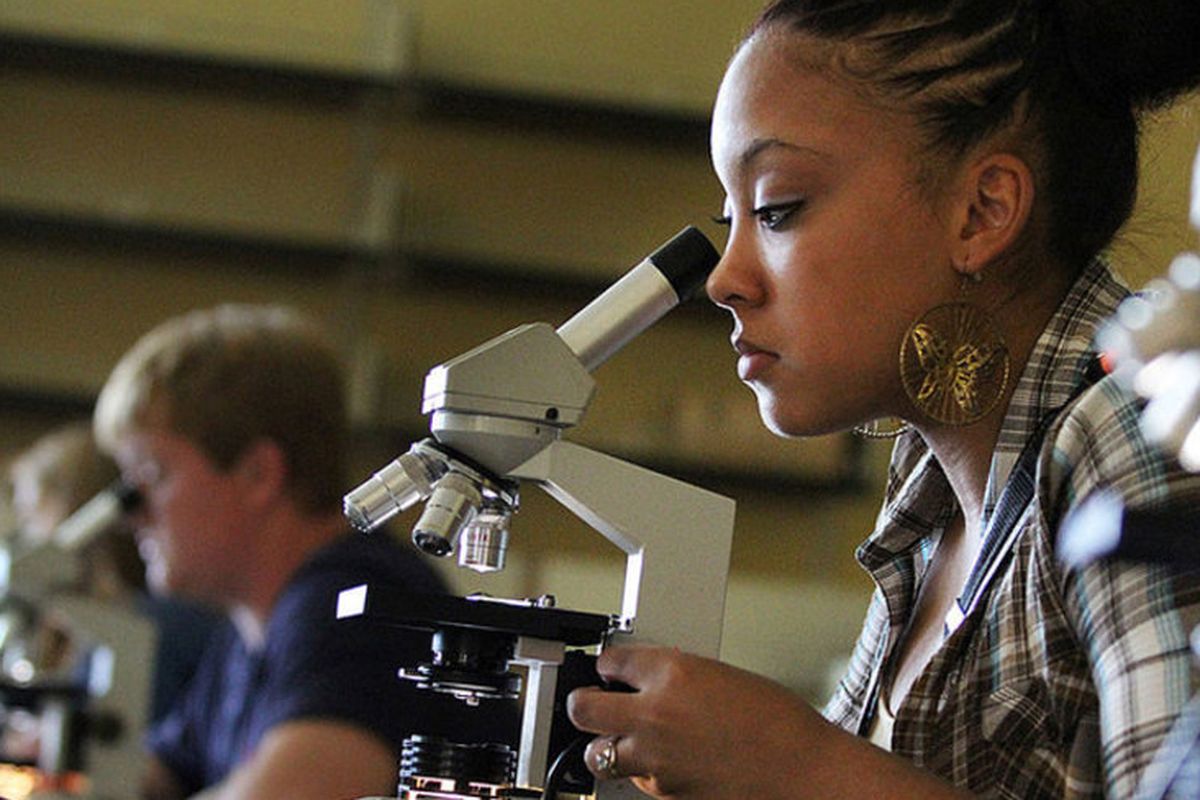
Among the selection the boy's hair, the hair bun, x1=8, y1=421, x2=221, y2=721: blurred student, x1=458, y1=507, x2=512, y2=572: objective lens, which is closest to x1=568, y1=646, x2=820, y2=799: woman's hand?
x1=458, y1=507, x2=512, y2=572: objective lens

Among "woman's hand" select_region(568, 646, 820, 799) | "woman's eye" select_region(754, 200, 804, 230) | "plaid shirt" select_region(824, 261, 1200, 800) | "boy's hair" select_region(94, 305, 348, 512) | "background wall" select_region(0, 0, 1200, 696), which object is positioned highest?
"background wall" select_region(0, 0, 1200, 696)

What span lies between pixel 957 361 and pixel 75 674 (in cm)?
199

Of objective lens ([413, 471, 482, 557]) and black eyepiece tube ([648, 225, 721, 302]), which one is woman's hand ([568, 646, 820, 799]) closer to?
objective lens ([413, 471, 482, 557])

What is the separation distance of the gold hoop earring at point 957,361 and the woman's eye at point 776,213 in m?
Result: 0.11

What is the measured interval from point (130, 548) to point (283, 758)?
132cm

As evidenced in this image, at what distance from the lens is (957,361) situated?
1246 millimetres

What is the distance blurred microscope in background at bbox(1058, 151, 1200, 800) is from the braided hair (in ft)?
2.23

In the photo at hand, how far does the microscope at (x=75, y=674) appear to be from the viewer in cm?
253

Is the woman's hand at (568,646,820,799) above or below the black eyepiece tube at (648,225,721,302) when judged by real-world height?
below

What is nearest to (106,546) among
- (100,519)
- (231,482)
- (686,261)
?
(100,519)

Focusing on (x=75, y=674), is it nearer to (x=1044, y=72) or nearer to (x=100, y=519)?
(x=100, y=519)

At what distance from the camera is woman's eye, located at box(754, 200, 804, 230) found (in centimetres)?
123

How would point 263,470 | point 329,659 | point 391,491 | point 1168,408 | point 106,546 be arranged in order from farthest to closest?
point 106,546, point 263,470, point 329,659, point 391,491, point 1168,408

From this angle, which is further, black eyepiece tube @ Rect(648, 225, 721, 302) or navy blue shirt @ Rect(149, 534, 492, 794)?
navy blue shirt @ Rect(149, 534, 492, 794)
